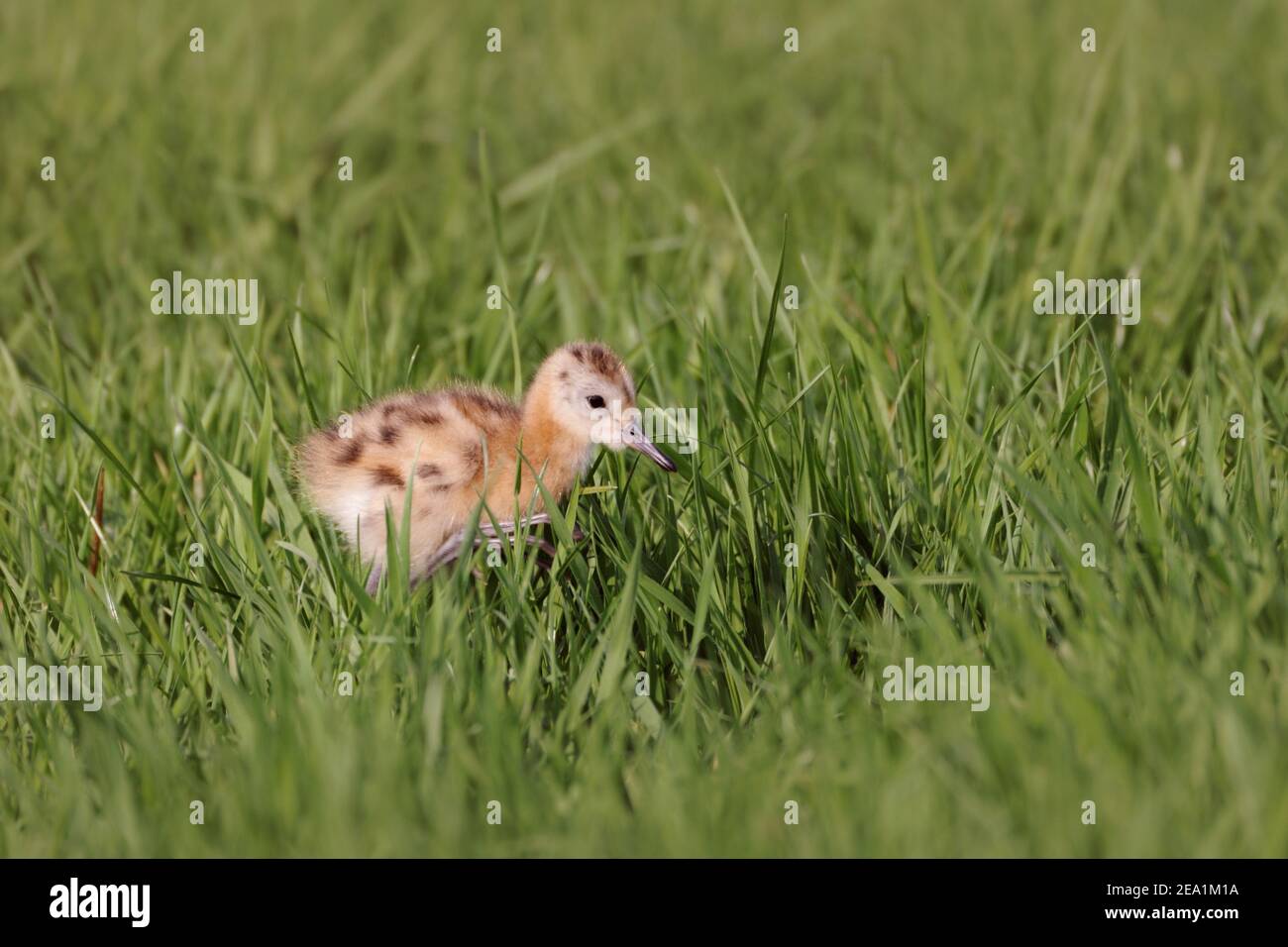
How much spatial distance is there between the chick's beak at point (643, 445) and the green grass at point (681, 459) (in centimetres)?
17

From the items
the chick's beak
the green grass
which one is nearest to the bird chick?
the chick's beak

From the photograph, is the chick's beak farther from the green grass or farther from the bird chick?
the green grass

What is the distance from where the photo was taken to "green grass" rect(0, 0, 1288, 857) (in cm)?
321

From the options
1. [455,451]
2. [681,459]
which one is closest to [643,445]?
[681,459]

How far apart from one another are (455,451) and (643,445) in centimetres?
55

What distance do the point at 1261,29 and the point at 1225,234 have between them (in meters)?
3.32

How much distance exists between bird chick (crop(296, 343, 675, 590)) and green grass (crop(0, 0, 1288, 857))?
173 millimetres

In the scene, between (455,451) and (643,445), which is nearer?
(643,445)

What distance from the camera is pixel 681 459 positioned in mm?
4355

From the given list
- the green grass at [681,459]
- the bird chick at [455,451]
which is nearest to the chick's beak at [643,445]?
the bird chick at [455,451]

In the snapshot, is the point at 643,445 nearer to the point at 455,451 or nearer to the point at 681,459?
the point at 681,459

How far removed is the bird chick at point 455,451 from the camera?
14.1 feet

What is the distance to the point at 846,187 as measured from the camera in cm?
711

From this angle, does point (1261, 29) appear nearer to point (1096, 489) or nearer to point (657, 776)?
point (1096, 489)
